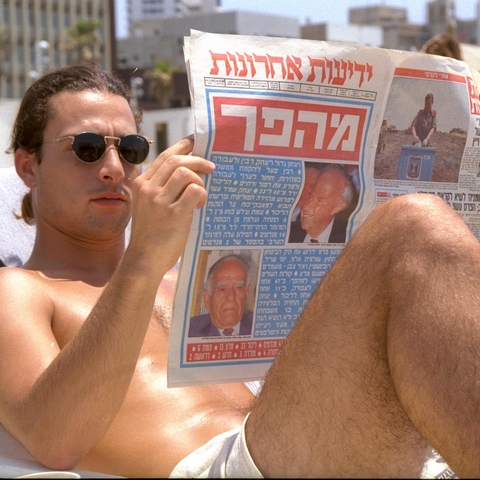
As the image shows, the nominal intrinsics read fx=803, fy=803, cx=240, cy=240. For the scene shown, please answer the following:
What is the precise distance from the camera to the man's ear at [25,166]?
7.89 feet

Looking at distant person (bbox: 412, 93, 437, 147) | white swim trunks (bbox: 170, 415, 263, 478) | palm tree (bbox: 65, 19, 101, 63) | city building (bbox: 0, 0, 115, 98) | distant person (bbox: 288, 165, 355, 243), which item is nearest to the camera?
white swim trunks (bbox: 170, 415, 263, 478)

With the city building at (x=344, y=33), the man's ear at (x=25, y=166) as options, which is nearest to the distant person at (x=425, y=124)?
the man's ear at (x=25, y=166)

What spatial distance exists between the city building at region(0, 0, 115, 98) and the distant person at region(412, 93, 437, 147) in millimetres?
61278

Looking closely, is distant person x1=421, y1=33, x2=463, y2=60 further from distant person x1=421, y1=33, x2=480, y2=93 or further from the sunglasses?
the sunglasses

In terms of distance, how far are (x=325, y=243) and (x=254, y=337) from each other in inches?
10.9

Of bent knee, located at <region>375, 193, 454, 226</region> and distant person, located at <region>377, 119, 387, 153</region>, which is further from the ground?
distant person, located at <region>377, 119, 387, 153</region>

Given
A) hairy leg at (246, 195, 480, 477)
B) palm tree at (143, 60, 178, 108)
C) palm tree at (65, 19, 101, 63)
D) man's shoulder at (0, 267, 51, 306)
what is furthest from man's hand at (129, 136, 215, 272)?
palm tree at (65, 19, 101, 63)

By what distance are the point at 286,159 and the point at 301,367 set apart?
0.48 metres

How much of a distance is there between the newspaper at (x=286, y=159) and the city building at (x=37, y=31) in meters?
61.3

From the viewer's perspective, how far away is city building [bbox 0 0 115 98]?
206ft

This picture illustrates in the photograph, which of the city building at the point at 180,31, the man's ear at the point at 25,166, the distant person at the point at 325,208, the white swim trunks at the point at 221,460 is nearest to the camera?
the white swim trunks at the point at 221,460

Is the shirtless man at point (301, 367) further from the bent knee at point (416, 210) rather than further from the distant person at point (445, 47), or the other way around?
the distant person at point (445, 47)

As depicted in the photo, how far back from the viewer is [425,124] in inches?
78.3

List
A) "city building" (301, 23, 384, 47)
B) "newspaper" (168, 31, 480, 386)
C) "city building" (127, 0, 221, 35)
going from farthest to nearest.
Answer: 1. "city building" (127, 0, 221, 35)
2. "city building" (301, 23, 384, 47)
3. "newspaper" (168, 31, 480, 386)
